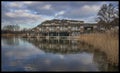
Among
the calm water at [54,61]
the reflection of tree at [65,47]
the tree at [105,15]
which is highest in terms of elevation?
the tree at [105,15]

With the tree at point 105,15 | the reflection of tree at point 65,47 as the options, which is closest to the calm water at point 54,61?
the reflection of tree at point 65,47

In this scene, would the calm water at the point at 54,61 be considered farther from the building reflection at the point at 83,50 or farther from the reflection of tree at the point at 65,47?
the reflection of tree at the point at 65,47

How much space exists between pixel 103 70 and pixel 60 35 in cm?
4667

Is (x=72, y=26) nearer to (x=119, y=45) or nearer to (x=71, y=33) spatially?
(x=71, y=33)

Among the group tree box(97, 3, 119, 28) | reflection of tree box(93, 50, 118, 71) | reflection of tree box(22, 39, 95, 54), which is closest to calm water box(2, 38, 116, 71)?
reflection of tree box(93, 50, 118, 71)

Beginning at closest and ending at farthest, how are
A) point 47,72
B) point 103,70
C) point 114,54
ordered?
point 47,72, point 103,70, point 114,54

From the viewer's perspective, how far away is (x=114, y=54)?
9.13 m

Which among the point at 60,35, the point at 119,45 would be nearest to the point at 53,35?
the point at 60,35

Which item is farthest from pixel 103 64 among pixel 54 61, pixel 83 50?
pixel 83 50

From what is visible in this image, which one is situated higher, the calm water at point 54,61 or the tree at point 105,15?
the tree at point 105,15

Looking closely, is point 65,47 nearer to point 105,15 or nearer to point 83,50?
point 83,50

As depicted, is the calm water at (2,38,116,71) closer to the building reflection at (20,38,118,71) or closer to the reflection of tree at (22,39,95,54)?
the building reflection at (20,38,118,71)

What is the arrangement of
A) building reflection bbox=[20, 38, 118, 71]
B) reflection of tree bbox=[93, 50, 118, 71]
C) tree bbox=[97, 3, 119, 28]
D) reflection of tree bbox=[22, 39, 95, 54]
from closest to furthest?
reflection of tree bbox=[93, 50, 118, 71] → building reflection bbox=[20, 38, 118, 71] → reflection of tree bbox=[22, 39, 95, 54] → tree bbox=[97, 3, 119, 28]

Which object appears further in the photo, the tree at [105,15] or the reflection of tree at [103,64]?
the tree at [105,15]
